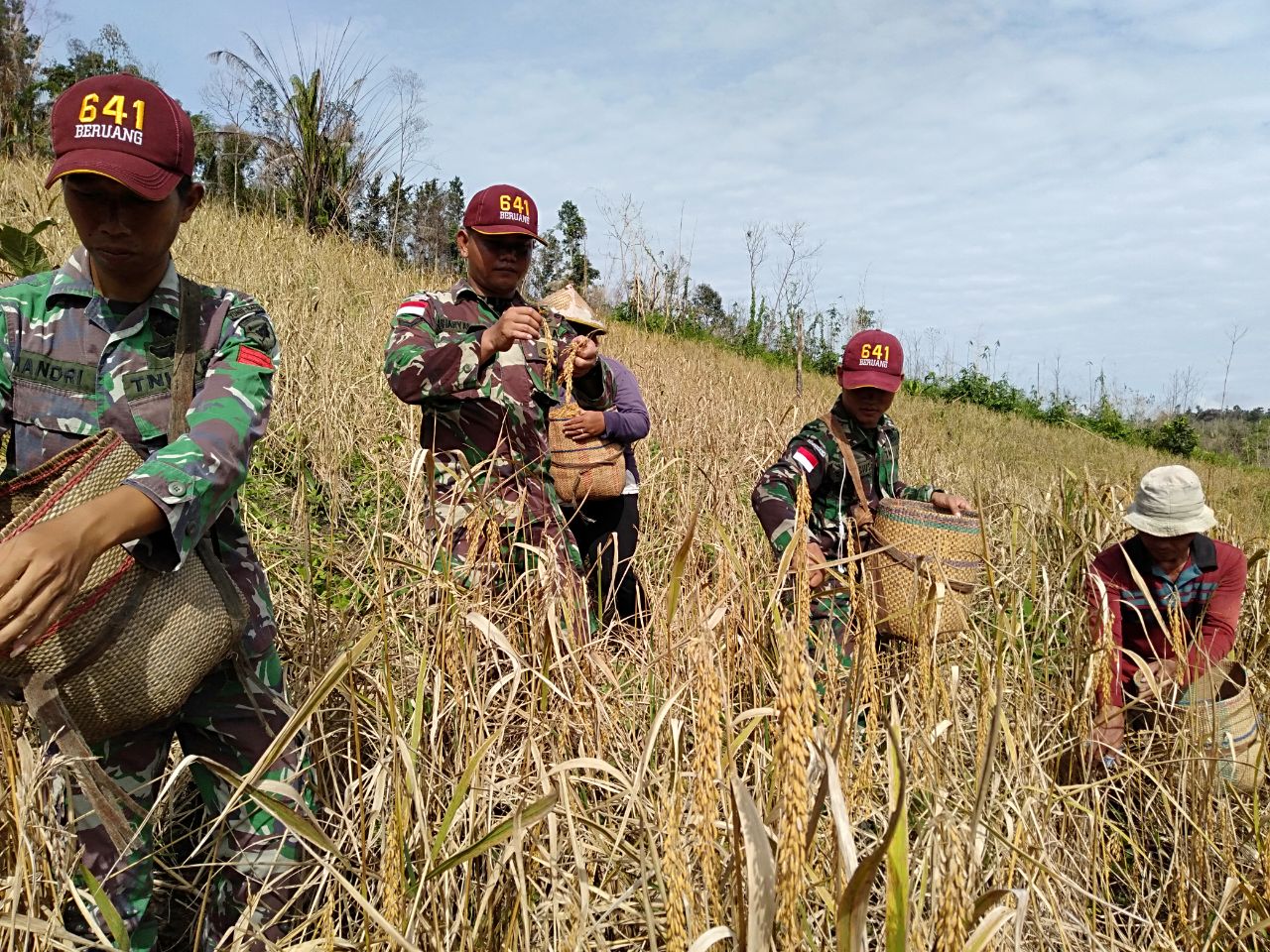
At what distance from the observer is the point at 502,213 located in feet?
7.93

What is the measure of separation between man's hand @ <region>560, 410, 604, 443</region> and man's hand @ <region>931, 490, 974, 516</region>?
111 centimetres

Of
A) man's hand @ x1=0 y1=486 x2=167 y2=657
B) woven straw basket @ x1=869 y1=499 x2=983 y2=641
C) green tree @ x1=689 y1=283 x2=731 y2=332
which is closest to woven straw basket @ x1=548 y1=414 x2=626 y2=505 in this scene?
woven straw basket @ x1=869 y1=499 x2=983 y2=641

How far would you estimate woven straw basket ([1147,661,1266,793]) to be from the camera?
177 centimetres

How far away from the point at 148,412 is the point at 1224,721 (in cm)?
235

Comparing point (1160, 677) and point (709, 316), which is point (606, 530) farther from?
point (709, 316)

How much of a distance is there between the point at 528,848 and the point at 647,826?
0.46 meters

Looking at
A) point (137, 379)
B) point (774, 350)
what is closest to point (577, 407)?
point (137, 379)

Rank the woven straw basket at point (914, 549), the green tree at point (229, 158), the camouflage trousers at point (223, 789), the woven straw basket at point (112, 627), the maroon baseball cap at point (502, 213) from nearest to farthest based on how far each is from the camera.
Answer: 1. the woven straw basket at point (112, 627)
2. the camouflage trousers at point (223, 789)
3. the woven straw basket at point (914, 549)
4. the maroon baseball cap at point (502, 213)
5. the green tree at point (229, 158)

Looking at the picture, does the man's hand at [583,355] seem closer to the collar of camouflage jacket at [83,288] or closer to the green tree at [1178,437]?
the collar of camouflage jacket at [83,288]

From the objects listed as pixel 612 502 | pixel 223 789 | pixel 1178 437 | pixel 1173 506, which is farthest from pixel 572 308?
pixel 1178 437

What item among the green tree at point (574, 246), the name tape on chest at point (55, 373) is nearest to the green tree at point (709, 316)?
the green tree at point (574, 246)

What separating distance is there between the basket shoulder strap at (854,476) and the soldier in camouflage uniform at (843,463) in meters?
0.01

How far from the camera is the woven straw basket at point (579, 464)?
2.95 metres

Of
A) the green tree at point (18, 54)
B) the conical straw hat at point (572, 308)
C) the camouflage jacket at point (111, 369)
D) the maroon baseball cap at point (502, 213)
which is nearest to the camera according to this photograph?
the camouflage jacket at point (111, 369)
